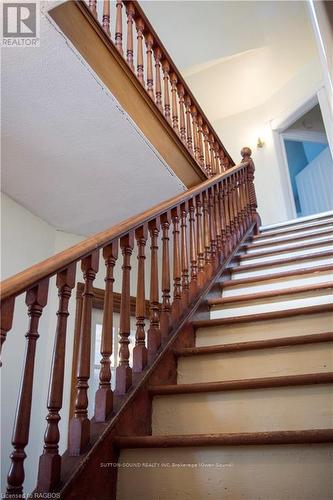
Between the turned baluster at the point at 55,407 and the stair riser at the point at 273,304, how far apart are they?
1.28 metres

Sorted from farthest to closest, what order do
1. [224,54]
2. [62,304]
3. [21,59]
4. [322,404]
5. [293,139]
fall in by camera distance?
[293,139] → [224,54] → [21,59] → [322,404] → [62,304]

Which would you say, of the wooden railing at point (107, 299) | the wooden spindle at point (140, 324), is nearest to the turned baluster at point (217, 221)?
the wooden railing at point (107, 299)

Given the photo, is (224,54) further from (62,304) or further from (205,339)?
(62,304)

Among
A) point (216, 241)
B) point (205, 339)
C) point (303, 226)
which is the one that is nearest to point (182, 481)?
point (205, 339)

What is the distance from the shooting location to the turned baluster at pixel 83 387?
50.6 inches

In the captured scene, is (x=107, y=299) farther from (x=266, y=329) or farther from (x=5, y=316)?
(x=266, y=329)

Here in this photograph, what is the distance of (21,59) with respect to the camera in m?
2.00

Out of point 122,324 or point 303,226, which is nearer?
point 122,324

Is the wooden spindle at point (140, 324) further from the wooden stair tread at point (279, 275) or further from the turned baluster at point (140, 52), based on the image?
the turned baluster at point (140, 52)

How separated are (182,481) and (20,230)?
2.36m

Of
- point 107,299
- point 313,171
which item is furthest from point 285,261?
point 313,171

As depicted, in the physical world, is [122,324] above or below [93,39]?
below

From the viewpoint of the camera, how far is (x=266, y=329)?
2.01 metres

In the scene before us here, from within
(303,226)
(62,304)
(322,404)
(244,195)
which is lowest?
(322,404)
